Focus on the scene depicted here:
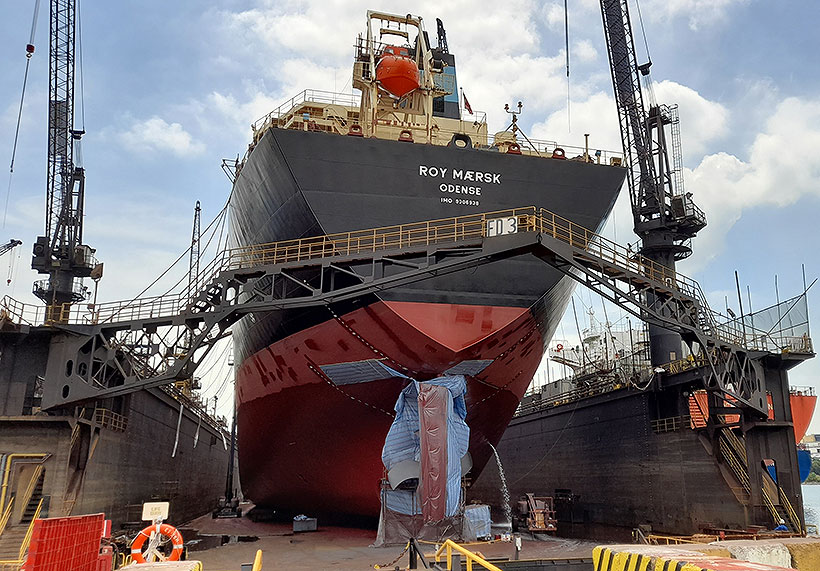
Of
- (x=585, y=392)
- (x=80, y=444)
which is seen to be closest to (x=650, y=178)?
(x=585, y=392)

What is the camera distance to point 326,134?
17641 mm

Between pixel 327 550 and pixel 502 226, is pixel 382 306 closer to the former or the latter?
pixel 502 226

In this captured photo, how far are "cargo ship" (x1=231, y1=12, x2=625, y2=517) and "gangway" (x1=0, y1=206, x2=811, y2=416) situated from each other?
55cm

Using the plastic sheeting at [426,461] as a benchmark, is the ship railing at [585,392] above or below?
above

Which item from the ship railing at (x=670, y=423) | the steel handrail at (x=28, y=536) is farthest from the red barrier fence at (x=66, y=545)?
the ship railing at (x=670, y=423)

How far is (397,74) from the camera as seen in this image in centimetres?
2052

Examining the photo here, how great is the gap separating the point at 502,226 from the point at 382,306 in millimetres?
3766

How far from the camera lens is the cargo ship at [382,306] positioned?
677 inches

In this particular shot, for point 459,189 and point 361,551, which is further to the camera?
point 459,189

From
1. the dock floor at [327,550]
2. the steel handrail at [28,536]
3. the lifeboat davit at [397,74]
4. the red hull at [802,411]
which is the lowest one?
the dock floor at [327,550]

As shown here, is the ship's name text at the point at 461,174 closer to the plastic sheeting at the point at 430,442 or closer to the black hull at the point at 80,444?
the plastic sheeting at the point at 430,442

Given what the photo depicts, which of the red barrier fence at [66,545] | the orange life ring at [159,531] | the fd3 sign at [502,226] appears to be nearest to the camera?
the red barrier fence at [66,545]

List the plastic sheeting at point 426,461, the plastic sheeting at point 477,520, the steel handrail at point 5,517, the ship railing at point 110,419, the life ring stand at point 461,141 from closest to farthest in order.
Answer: the steel handrail at point 5,517 → the plastic sheeting at point 426,461 → the plastic sheeting at point 477,520 → the life ring stand at point 461,141 → the ship railing at point 110,419

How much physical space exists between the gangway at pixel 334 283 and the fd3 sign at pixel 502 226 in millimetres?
28
